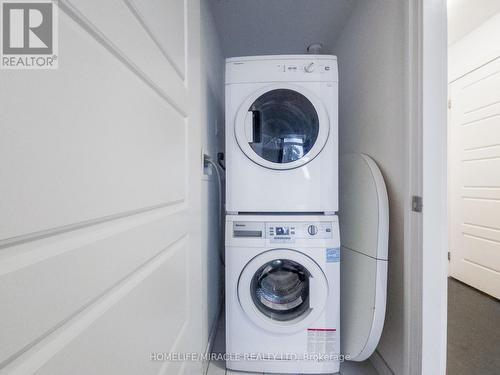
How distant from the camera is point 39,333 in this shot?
0.93ft

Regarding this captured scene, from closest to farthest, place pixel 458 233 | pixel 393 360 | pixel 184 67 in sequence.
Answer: pixel 184 67 < pixel 393 360 < pixel 458 233

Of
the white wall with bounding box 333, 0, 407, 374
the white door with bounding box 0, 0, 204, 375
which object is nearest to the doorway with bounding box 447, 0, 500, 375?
the white wall with bounding box 333, 0, 407, 374

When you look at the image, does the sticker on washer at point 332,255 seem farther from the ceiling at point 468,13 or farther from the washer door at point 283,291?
the ceiling at point 468,13

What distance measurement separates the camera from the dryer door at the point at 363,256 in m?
1.16

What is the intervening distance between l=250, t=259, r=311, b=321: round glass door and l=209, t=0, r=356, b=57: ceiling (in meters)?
1.75

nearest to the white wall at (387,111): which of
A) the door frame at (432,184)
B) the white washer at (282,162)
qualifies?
the door frame at (432,184)

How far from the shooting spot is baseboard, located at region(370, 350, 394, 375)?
126 centimetres

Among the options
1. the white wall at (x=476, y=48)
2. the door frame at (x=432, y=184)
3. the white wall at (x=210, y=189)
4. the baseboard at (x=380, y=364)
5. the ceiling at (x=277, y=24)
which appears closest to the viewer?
the door frame at (x=432, y=184)

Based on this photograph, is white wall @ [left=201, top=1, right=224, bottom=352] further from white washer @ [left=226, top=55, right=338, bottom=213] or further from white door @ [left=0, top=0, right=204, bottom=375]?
white door @ [left=0, top=0, right=204, bottom=375]

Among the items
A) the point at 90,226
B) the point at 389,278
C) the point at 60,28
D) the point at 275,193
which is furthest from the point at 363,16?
the point at 90,226

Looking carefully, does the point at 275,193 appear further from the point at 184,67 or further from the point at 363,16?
the point at 363,16

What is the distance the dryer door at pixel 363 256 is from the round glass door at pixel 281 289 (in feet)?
0.90

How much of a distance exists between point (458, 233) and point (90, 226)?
3.41 metres

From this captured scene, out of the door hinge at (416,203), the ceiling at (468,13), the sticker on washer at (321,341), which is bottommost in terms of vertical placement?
the sticker on washer at (321,341)
